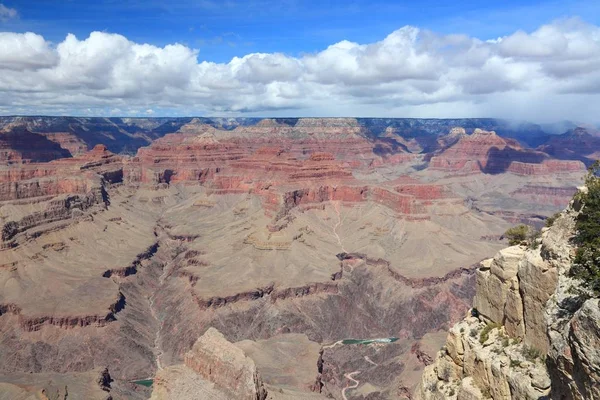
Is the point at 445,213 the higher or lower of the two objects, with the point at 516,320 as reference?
lower

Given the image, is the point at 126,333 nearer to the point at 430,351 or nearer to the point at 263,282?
the point at 263,282

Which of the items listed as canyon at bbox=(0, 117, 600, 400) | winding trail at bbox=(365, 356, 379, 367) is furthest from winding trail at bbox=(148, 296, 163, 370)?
winding trail at bbox=(365, 356, 379, 367)

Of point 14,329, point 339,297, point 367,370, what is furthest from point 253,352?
point 14,329

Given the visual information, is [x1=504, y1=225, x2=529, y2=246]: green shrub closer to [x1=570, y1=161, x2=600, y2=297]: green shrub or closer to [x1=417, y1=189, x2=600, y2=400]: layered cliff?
[x1=417, y1=189, x2=600, y2=400]: layered cliff

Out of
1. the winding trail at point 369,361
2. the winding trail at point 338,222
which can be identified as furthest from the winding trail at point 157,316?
the winding trail at point 338,222

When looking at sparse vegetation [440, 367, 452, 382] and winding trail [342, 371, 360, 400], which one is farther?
winding trail [342, 371, 360, 400]

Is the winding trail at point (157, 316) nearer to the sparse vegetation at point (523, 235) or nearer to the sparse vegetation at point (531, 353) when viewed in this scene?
the sparse vegetation at point (523, 235)
